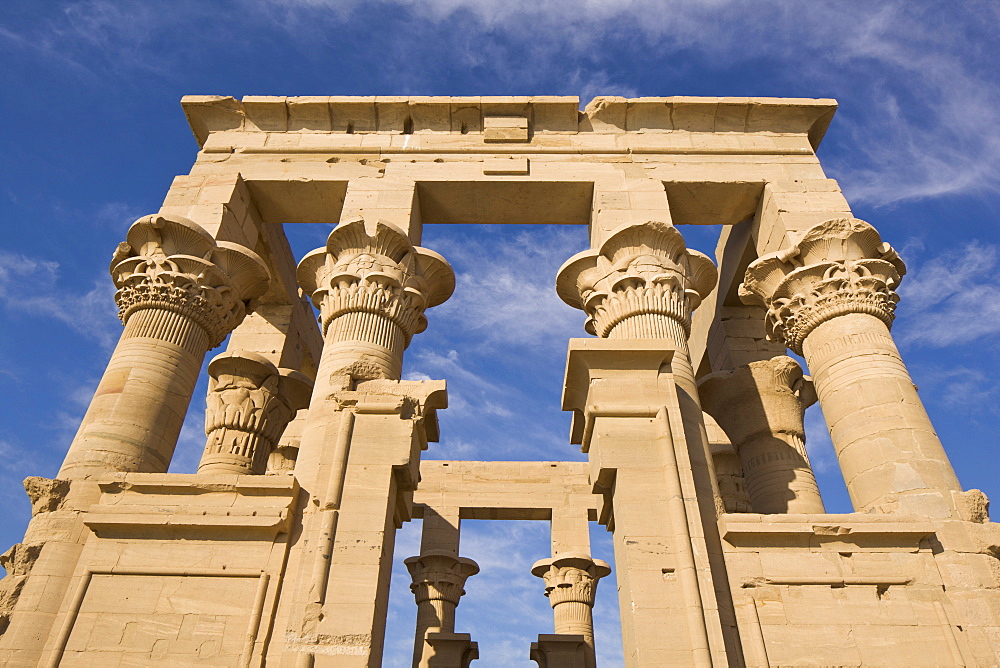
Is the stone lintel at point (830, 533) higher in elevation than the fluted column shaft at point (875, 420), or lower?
lower

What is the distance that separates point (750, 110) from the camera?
1472 centimetres

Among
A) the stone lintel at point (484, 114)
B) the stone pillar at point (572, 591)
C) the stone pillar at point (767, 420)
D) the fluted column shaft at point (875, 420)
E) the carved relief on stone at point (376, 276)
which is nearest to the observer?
the fluted column shaft at point (875, 420)

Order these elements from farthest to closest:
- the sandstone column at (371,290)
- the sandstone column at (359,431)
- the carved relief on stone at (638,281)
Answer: the carved relief on stone at (638,281)
the sandstone column at (371,290)
the sandstone column at (359,431)

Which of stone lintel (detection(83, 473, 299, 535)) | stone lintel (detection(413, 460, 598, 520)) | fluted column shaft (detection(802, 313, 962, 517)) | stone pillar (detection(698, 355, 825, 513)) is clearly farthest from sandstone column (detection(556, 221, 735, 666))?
stone lintel (detection(413, 460, 598, 520))

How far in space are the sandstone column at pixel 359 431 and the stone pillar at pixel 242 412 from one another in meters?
2.34

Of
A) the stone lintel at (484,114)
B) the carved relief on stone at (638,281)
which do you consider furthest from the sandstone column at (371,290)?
the stone lintel at (484,114)

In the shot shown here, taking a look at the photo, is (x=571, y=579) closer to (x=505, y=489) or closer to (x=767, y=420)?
(x=505, y=489)

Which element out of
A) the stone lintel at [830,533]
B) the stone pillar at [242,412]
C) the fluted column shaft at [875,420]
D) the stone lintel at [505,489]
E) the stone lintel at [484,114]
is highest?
the stone lintel at [484,114]

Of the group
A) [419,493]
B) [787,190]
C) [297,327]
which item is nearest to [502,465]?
[419,493]

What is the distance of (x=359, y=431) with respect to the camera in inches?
341

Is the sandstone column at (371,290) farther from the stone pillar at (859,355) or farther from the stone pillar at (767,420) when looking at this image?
the stone pillar at (767,420)

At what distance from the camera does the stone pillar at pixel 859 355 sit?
30.6ft

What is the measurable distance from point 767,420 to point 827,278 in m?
3.46

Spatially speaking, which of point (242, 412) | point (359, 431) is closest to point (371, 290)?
point (359, 431)
